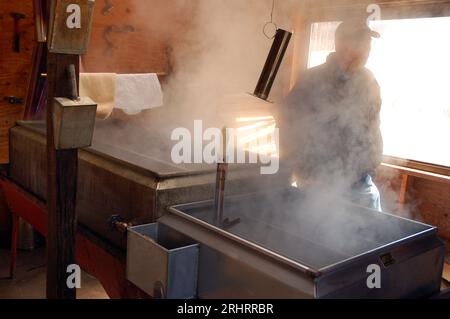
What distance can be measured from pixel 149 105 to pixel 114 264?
2.03m

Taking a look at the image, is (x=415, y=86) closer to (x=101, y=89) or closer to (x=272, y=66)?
(x=101, y=89)

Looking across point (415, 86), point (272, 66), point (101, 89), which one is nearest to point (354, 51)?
point (272, 66)

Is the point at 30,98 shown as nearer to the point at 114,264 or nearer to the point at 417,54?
the point at 114,264

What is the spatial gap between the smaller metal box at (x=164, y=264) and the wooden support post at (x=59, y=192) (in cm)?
23

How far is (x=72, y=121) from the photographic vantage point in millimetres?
1285

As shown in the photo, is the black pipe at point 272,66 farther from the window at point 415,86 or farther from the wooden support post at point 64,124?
the window at point 415,86

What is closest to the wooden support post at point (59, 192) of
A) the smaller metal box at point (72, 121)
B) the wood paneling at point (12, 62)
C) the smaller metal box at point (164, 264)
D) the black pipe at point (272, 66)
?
the smaller metal box at point (72, 121)

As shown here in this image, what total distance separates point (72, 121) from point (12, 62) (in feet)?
8.69

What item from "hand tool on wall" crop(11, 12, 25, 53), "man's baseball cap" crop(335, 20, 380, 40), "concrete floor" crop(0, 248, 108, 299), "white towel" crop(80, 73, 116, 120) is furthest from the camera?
"hand tool on wall" crop(11, 12, 25, 53)

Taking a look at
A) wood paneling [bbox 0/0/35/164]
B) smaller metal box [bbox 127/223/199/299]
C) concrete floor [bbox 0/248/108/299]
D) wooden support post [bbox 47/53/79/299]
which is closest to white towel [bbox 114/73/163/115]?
wood paneling [bbox 0/0/35/164]

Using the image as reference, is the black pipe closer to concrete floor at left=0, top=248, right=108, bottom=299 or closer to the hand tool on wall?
concrete floor at left=0, top=248, right=108, bottom=299

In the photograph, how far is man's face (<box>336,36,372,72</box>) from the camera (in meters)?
2.62

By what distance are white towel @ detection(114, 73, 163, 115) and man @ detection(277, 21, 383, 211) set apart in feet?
4.25

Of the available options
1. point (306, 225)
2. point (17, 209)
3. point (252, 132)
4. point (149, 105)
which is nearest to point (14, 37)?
point (149, 105)
